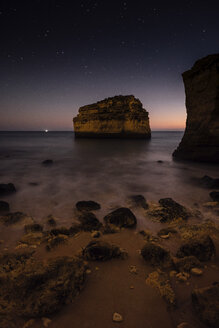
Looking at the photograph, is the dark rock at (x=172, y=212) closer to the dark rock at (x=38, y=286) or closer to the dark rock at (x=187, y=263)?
the dark rock at (x=187, y=263)

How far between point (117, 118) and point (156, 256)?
34.3 meters

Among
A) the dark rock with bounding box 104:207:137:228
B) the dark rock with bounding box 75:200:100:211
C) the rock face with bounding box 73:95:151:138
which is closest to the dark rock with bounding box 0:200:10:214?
the dark rock with bounding box 75:200:100:211

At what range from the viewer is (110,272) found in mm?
1678

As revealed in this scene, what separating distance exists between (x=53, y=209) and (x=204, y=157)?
292 inches

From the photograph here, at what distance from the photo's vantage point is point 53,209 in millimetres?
3270

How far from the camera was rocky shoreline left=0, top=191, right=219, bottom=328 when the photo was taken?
1.24 meters

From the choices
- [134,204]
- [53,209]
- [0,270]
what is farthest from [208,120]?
[0,270]

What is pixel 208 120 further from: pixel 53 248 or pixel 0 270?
pixel 0 270

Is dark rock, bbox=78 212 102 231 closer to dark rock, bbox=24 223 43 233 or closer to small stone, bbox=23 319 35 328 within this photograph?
dark rock, bbox=24 223 43 233

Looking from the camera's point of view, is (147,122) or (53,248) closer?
(53,248)

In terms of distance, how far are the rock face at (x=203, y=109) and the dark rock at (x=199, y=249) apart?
6602 millimetres

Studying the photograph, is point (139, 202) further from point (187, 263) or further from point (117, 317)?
point (117, 317)

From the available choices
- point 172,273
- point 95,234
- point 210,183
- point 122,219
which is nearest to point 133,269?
point 172,273

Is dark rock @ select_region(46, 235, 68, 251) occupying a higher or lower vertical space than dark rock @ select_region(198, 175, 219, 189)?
lower
